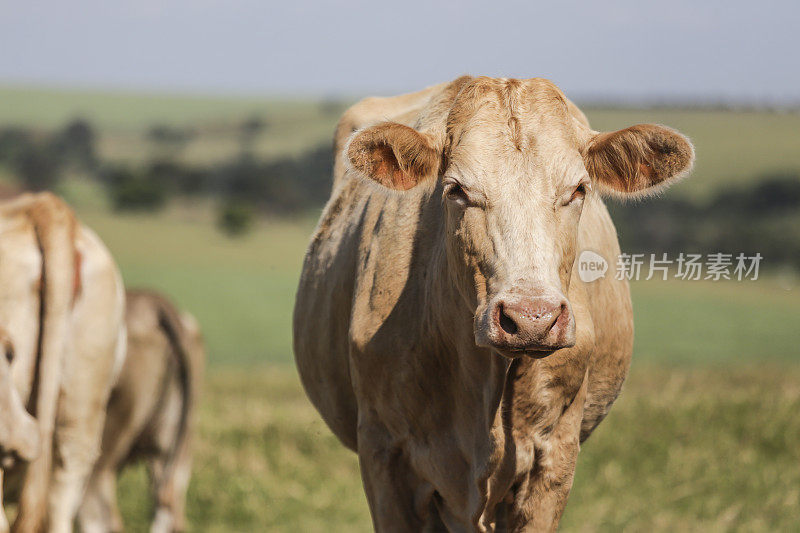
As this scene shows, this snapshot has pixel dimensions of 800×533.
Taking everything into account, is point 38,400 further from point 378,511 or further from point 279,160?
point 279,160

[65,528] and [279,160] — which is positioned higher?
[65,528]

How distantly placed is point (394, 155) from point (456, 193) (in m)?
0.32

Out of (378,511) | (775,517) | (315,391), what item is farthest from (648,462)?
(378,511)

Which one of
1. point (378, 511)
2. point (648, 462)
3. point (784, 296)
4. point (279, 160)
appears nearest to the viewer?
point (378, 511)

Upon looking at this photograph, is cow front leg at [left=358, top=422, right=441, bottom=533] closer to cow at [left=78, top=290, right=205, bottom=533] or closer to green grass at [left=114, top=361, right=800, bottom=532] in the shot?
green grass at [left=114, top=361, right=800, bottom=532]

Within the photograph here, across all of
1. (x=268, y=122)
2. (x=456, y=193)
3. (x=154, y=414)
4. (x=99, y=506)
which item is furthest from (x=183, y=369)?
(x=268, y=122)

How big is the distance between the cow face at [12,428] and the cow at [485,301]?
154 cm

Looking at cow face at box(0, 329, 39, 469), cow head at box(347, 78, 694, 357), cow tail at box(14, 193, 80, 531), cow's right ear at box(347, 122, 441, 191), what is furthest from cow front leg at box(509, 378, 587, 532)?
cow tail at box(14, 193, 80, 531)

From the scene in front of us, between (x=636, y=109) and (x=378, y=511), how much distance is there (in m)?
11.3

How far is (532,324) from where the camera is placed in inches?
108

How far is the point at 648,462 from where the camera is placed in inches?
359

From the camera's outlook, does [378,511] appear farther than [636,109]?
No

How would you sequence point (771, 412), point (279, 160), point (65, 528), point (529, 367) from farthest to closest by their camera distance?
1. point (279, 160)
2. point (771, 412)
3. point (65, 528)
4. point (529, 367)

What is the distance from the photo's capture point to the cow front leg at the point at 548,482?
3529 mm
